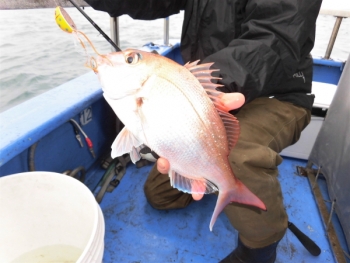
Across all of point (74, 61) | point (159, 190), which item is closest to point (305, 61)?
point (159, 190)

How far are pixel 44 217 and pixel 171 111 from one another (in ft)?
2.66

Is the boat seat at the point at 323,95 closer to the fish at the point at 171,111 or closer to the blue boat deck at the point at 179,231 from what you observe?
the blue boat deck at the point at 179,231

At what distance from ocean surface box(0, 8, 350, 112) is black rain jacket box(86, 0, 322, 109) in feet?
6.63

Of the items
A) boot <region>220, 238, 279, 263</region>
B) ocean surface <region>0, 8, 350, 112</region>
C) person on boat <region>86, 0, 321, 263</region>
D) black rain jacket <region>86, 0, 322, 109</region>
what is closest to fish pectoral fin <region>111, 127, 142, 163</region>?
person on boat <region>86, 0, 321, 263</region>

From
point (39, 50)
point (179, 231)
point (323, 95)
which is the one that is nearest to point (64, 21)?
point (179, 231)

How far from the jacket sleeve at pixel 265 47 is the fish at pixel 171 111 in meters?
0.37

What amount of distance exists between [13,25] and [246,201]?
18.4 feet

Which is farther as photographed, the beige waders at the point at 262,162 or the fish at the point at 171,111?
the beige waders at the point at 262,162

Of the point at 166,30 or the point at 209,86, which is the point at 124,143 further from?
the point at 166,30

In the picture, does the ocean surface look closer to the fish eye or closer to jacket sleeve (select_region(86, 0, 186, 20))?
jacket sleeve (select_region(86, 0, 186, 20))

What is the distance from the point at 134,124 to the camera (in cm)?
80

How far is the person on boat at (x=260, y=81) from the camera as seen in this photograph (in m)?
1.20

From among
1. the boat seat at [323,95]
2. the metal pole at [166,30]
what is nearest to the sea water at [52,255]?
the boat seat at [323,95]

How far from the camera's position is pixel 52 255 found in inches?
49.0
